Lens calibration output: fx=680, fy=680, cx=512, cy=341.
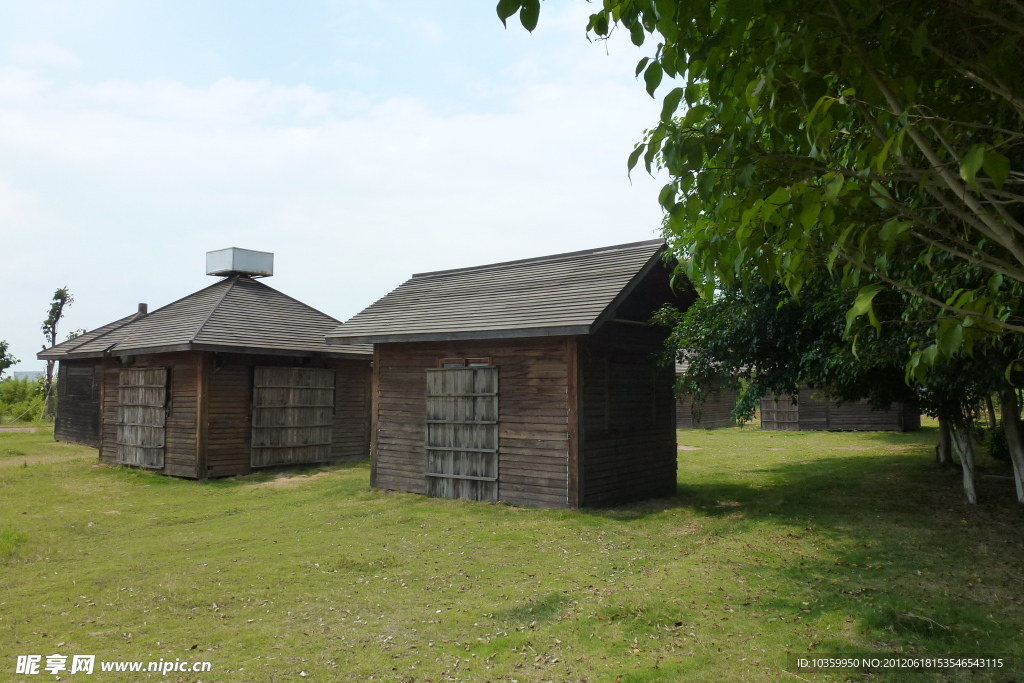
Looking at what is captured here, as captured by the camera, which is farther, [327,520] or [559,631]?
[327,520]

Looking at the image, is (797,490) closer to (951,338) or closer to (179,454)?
(951,338)

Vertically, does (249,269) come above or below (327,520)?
above

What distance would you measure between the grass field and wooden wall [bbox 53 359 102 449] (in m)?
11.0

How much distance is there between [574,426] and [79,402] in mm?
22026

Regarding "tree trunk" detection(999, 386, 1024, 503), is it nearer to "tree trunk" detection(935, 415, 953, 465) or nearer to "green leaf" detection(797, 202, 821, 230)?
"tree trunk" detection(935, 415, 953, 465)

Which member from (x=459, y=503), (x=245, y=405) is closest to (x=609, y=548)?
(x=459, y=503)

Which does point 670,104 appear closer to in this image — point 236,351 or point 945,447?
point 236,351

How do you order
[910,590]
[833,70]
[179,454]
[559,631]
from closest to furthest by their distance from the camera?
1. [833,70]
2. [559,631]
3. [910,590]
4. [179,454]

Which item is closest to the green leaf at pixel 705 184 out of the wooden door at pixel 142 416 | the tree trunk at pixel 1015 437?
the tree trunk at pixel 1015 437

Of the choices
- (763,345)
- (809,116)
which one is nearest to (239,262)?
(763,345)

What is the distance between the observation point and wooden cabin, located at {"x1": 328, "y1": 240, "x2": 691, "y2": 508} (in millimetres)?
12594

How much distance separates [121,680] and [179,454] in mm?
13165

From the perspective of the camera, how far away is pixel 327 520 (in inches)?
474

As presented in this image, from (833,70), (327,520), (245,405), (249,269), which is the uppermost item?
(249,269)
